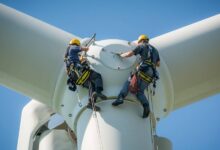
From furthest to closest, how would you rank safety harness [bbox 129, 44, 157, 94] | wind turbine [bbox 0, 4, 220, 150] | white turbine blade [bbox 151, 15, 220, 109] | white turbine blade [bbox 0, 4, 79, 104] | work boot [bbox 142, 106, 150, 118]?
white turbine blade [bbox 151, 15, 220, 109] < white turbine blade [bbox 0, 4, 79, 104] < safety harness [bbox 129, 44, 157, 94] < work boot [bbox 142, 106, 150, 118] < wind turbine [bbox 0, 4, 220, 150]

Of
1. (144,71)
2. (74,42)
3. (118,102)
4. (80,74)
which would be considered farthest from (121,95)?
(74,42)

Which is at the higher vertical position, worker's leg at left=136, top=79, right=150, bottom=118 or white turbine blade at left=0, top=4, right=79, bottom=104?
white turbine blade at left=0, top=4, right=79, bottom=104

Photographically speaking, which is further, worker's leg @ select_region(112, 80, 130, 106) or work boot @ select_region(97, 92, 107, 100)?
work boot @ select_region(97, 92, 107, 100)

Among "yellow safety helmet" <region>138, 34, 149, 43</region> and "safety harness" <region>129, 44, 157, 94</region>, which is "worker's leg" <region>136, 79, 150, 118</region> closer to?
"safety harness" <region>129, 44, 157, 94</region>

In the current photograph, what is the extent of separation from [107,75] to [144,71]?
31.9 inches

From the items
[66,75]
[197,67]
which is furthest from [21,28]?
[197,67]

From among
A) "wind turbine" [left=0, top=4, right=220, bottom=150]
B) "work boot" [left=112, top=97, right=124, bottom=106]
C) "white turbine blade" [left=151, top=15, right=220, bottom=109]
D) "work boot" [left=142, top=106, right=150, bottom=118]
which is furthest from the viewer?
"white turbine blade" [left=151, top=15, right=220, bottom=109]

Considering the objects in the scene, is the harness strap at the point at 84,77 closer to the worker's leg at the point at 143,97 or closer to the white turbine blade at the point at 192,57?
the worker's leg at the point at 143,97

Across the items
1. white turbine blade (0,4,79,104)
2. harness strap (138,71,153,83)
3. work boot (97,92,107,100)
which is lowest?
work boot (97,92,107,100)

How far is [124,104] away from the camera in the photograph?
9.66 m

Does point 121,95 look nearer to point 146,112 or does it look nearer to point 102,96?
point 102,96

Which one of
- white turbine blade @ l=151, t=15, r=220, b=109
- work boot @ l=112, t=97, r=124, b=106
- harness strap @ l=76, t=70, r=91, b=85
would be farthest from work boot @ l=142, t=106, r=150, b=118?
white turbine blade @ l=151, t=15, r=220, b=109

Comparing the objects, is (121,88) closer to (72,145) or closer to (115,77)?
(115,77)

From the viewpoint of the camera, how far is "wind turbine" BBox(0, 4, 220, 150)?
933cm
